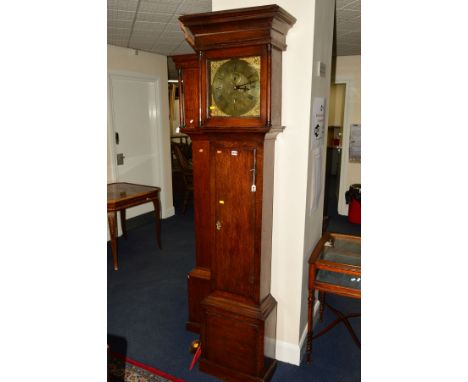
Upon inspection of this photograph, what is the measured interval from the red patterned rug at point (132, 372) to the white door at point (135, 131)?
272 cm

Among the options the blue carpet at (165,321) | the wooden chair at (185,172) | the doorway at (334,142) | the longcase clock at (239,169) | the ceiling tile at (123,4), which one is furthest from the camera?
the doorway at (334,142)

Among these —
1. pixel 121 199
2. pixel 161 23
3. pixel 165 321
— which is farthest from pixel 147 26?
pixel 165 321

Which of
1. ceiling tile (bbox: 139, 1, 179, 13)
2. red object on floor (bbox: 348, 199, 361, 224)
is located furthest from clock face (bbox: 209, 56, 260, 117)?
red object on floor (bbox: 348, 199, 361, 224)

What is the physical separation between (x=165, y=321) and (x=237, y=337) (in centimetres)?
100

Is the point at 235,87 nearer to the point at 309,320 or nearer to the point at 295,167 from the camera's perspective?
the point at 295,167

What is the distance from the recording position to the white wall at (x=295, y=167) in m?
1.97

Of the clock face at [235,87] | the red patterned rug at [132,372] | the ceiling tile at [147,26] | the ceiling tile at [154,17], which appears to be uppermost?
the ceiling tile at [147,26]

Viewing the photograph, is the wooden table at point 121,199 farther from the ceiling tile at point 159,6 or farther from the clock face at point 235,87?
the clock face at point 235,87

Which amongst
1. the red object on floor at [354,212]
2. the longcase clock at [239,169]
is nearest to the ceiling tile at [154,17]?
the longcase clock at [239,169]

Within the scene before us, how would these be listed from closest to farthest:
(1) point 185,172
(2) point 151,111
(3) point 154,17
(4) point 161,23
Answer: (3) point 154,17
(4) point 161,23
(2) point 151,111
(1) point 185,172

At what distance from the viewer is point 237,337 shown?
213cm
